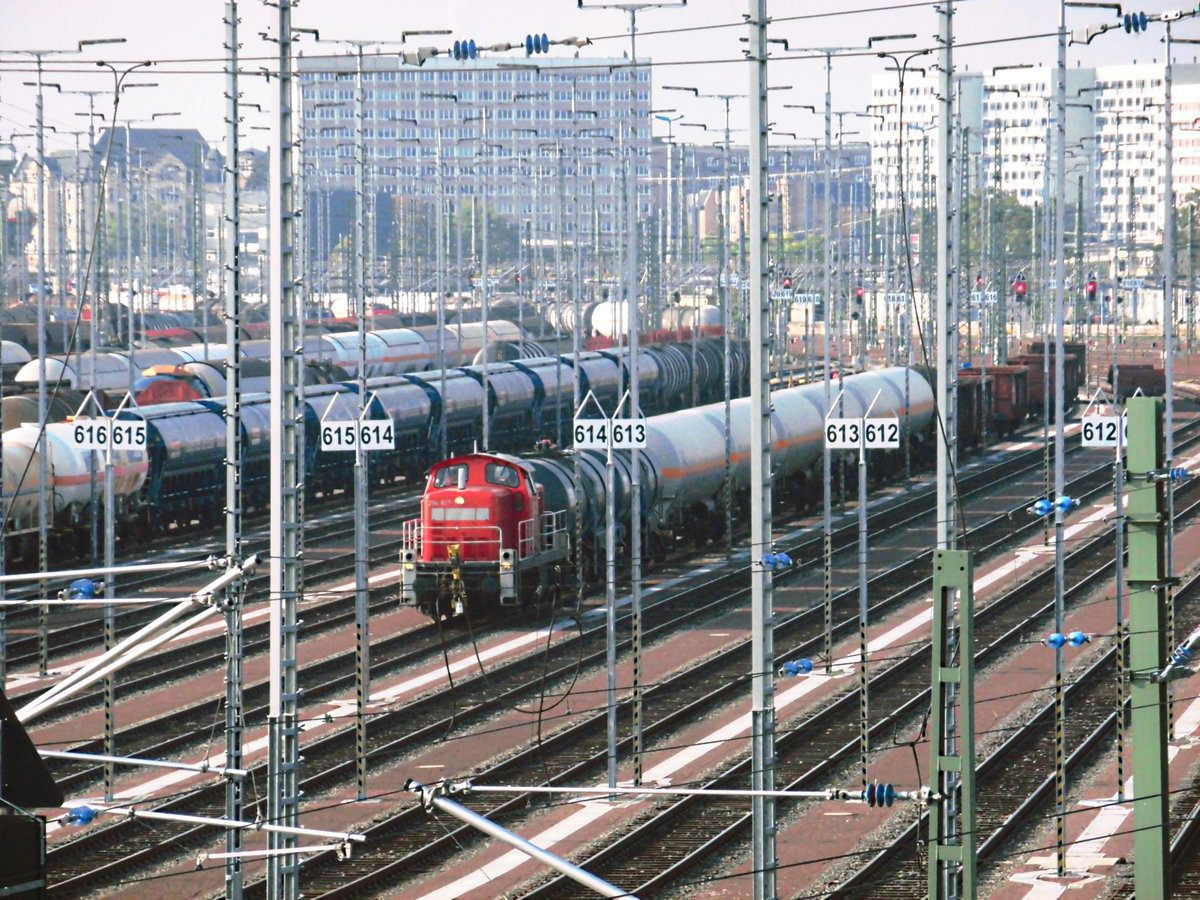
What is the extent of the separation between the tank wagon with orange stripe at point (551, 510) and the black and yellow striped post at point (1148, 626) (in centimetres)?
1689

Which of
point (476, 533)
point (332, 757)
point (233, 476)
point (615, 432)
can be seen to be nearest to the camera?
point (233, 476)

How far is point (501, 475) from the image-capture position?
3694 cm

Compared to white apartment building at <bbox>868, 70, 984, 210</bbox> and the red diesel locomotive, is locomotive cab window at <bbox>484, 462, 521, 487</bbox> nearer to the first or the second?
the red diesel locomotive

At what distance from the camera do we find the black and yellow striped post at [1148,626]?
1686cm

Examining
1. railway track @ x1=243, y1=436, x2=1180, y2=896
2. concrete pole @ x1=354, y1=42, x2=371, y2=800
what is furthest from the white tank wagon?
concrete pole @ x1=354, y1=42, x2=371, y2=800

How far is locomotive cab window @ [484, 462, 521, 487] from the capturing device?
36.8 meters

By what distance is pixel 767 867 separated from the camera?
51.0ft

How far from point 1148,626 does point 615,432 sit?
36.5ft

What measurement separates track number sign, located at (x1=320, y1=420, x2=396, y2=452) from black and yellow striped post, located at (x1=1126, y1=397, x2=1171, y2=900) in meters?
12.4

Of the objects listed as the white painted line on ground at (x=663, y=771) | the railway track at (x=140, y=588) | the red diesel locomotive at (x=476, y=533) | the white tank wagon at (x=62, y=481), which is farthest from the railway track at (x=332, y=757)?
the white tank wagon at (x=62, y=481)

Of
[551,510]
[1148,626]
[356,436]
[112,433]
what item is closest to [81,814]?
[1148,626]

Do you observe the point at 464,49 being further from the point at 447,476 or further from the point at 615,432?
the point at 447,476

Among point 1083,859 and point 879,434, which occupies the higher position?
point 879,434

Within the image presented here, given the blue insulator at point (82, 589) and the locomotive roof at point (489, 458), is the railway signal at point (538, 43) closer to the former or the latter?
the blue insulator at point (82, 589)
